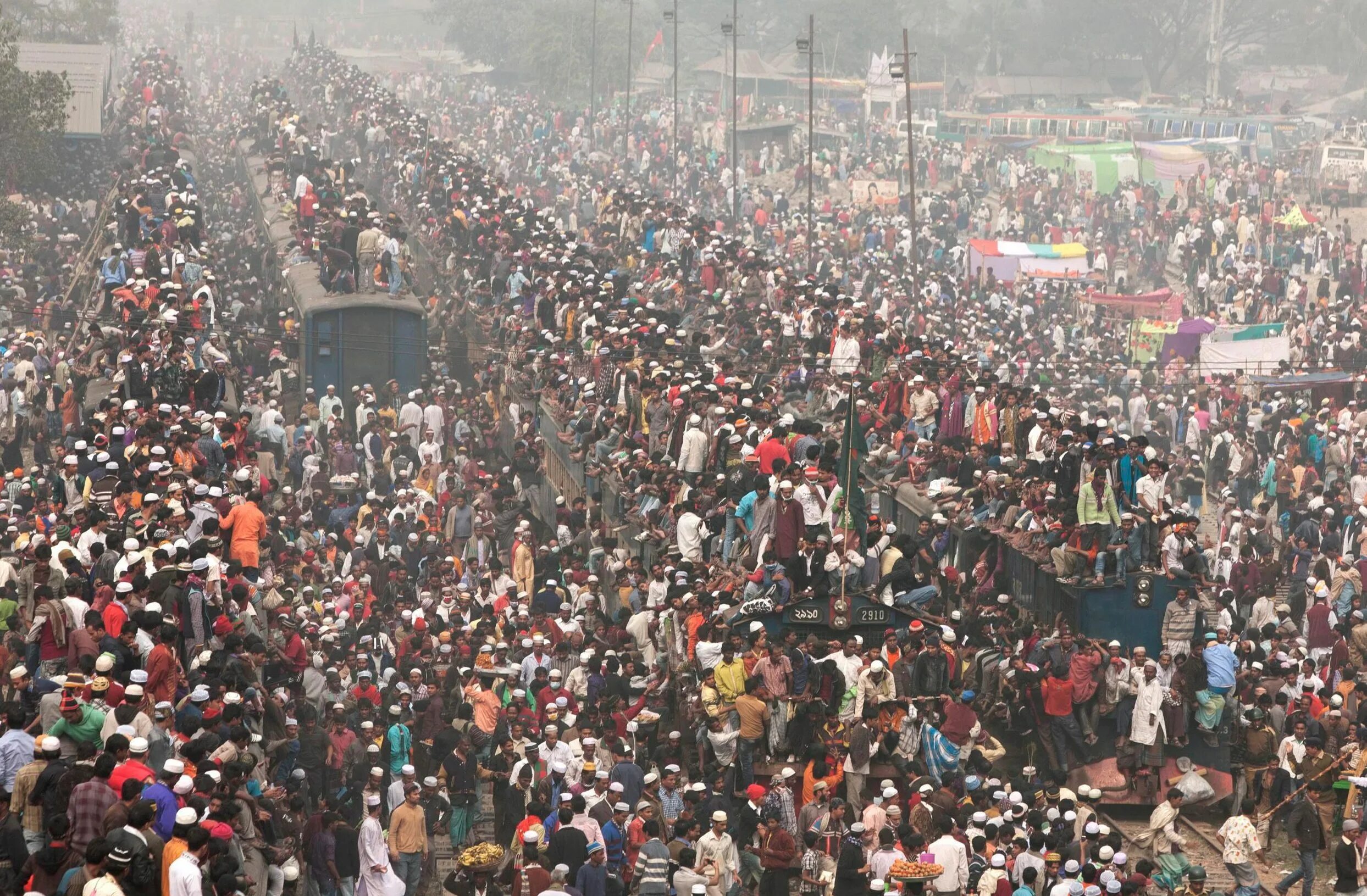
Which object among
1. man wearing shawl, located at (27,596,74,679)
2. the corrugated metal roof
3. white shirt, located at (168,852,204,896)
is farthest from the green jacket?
the corrugated metal roof

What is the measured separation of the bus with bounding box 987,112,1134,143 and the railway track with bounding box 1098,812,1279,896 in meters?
57.0

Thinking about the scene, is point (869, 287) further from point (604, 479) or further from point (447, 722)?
point (447, 722)

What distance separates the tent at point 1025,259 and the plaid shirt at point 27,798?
35742mm

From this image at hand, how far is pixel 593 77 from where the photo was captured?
78.0 meters

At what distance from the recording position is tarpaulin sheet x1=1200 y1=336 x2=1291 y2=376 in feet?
130

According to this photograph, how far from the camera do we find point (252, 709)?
57.1 ft

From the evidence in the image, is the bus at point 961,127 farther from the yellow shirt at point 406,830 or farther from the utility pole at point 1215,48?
the yellow shirt at point 406,830

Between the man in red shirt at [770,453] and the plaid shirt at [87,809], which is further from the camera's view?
the man in red shirt at [770,453]

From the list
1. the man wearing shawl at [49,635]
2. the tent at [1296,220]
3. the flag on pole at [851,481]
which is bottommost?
the man wearing shawl at [49,635]

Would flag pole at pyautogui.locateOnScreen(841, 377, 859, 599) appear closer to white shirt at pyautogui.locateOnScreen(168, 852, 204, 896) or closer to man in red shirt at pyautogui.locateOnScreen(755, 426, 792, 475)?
man in red shirt at pyautogui.locateOnScreen(755, 426, 792, 475)

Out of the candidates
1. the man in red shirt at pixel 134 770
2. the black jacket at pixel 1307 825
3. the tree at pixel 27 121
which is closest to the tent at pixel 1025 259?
the tree at pixel 27 121

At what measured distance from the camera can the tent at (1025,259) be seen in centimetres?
4859

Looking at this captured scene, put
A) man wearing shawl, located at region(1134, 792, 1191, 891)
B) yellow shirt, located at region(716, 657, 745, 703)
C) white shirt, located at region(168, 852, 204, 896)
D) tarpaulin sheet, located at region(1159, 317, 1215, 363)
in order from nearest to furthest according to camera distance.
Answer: white shirt, located at region(168, 852, 204, 896)
man wearing shawl, located at region(1134, 792, 1191, 891)
yellow shirt, located at region(716, 657, 745, 703)
tarpaulin sheet, located at region(1159, 317, 1215, 363)

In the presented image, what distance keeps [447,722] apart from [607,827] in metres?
3.14
